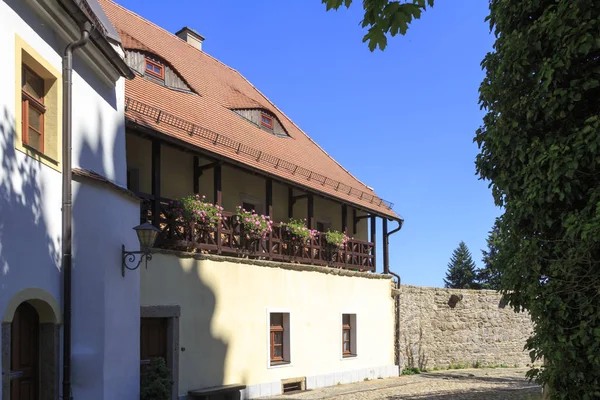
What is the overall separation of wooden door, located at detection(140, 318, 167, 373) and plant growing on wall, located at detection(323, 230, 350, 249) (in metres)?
6.18

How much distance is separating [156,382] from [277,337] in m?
5.32

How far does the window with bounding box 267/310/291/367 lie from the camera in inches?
577

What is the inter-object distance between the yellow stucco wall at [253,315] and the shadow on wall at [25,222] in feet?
12.4

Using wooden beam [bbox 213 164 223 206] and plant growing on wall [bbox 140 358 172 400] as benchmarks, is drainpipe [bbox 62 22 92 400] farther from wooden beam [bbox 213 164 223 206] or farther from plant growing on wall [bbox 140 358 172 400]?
wooden beam [bbox 213 164 223 206]

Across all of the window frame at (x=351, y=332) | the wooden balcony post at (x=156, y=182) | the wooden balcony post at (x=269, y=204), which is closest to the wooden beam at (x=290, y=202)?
the wooden balcony post at (x=269, y=204)

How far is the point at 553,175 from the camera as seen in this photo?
711 centimetres

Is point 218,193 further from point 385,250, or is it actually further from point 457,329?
point 457,329

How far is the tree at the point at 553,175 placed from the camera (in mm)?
6969

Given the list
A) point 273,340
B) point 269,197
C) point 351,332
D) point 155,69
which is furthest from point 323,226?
point 155,69

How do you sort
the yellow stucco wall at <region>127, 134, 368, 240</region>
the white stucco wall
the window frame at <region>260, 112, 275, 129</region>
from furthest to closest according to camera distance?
the window frame at <region>260, 112, 275, 129</region> → the yellow stucco wall at <region>127, 134, 368, 240</region> → the white stucco wall

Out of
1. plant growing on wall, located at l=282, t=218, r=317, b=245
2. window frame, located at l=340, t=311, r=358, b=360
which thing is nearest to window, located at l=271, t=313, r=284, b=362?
plant growing on wall, located at l=282, t=218, r=317, b=245

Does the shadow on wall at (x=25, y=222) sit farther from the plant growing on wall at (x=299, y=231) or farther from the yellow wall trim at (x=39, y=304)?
the plant growing on wall at (x=299, y=231)

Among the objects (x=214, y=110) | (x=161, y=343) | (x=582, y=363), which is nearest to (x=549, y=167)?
(x=582, y=363)

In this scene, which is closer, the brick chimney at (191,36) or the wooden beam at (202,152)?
the wooden beam at (202,152)
